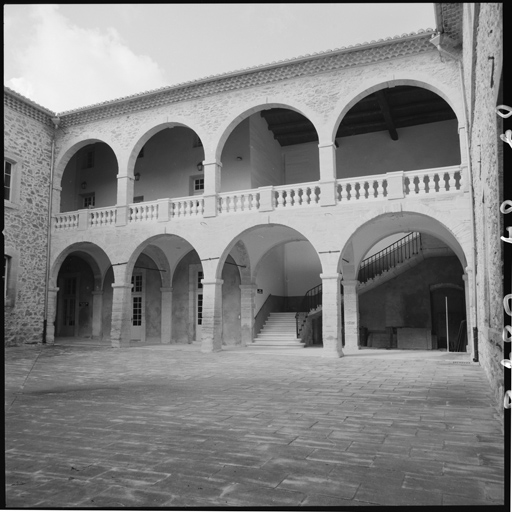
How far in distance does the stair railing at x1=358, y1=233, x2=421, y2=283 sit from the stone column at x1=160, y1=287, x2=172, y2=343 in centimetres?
714

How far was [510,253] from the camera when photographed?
2.18 m

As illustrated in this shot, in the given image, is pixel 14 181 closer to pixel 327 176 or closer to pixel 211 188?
pixel 211 188

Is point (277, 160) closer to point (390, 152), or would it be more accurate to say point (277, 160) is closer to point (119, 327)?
point (390, 152)

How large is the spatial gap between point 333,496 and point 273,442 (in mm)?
1252

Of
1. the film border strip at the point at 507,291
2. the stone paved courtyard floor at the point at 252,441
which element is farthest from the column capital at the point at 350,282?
the film border strip at the point at 507,291

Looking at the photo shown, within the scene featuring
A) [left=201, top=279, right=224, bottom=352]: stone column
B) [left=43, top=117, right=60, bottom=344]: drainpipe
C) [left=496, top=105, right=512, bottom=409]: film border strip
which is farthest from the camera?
[left=43, top=117, right=60, bottom=344]: drainpipe

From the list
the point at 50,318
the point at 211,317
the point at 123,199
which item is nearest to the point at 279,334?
the point at 211,317

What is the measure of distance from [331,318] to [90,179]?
40.2ft

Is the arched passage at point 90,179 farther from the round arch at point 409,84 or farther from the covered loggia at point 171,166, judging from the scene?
the round arch at point 409,84

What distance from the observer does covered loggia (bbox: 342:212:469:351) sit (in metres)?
16.8

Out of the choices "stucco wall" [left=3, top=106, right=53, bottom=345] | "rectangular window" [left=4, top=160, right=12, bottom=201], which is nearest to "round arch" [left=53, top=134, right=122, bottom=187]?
"stucco wall" [left=3, top=106, right=53, bottom=345]

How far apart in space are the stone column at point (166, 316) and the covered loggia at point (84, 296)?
2416 mm

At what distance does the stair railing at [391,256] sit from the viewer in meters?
17.3

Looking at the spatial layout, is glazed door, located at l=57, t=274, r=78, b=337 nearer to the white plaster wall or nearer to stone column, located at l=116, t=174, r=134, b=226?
stone column, located at l=116, t=174, r=134, b=226
